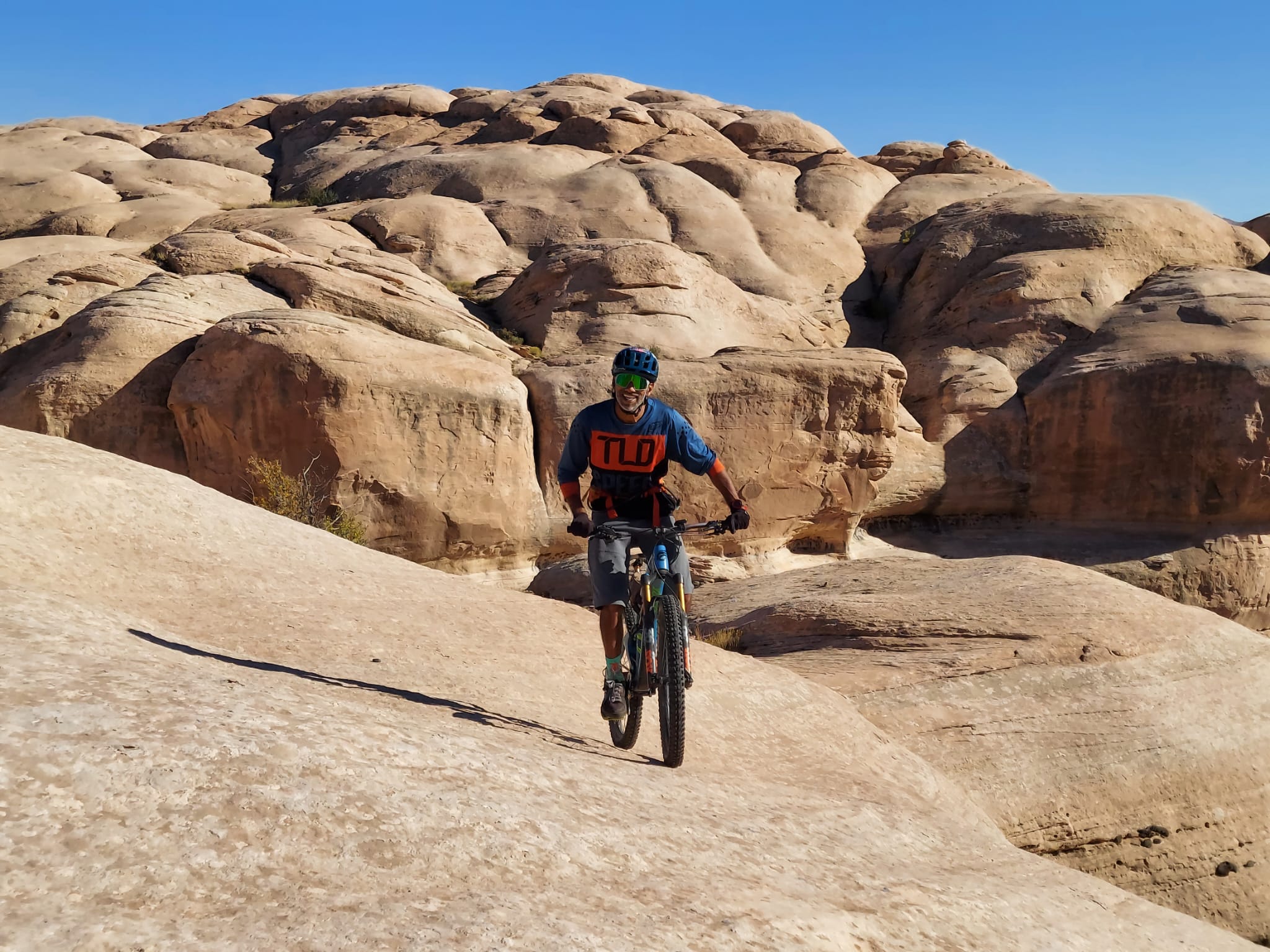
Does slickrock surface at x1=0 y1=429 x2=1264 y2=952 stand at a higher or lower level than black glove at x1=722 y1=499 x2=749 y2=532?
lower

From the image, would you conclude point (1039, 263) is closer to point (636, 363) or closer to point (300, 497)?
point (300, 497)

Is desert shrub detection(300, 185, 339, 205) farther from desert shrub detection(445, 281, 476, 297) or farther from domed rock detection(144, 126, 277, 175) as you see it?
desert shrub detection(445, 281, 476, 297)

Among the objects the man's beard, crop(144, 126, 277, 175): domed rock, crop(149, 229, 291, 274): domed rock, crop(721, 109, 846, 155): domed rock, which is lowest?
the man's beard

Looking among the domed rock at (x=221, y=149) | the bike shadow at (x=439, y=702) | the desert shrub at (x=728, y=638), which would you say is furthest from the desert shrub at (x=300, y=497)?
the domed rock at (x=221, y=149)

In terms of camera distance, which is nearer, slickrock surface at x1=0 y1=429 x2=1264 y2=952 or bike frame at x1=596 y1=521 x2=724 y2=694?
slickrock surface at x1=0 y1=429 x2=1264 y2=952

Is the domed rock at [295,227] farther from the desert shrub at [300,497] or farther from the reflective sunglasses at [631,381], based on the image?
the reflective sunglasses at [631,381]

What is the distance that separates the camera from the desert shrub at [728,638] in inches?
444

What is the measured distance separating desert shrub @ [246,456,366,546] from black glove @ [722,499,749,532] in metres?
8.67

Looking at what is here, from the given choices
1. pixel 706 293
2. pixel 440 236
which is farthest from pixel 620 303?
pixel 440 236

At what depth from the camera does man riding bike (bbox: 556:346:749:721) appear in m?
5.83

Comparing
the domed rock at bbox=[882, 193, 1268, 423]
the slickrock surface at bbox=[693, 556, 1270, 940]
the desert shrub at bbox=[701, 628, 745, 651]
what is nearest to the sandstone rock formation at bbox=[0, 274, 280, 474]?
the desert shrub at bbox=[701, 628, 745, 651]

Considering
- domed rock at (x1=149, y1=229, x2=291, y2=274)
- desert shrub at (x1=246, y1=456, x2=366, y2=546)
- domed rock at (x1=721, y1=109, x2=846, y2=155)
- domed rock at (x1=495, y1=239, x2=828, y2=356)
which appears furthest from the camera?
domed rock at (x1=721, y1=109, x2=846, y2=155)

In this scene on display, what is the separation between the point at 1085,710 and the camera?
9.59 metres

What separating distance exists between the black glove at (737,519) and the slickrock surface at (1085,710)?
3.95 metres
